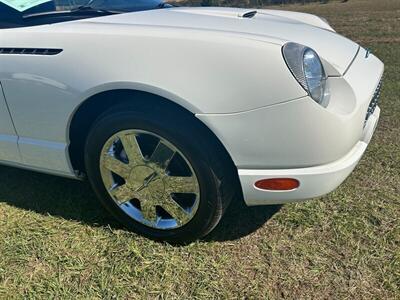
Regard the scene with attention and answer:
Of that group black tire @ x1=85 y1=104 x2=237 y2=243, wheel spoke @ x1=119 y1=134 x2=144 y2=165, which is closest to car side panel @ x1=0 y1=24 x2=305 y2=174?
black tire @ x1=85 y1=104 x2=237 y2=243

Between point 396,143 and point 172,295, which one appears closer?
point 172,295

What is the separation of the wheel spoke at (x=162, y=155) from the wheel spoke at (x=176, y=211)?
21 centimetres

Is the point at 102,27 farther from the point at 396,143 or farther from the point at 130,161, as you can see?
the point at 396,143

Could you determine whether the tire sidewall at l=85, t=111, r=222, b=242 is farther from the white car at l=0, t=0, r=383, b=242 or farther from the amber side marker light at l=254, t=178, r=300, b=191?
the amber side marker light at l=254, t=178, r=300, b=191

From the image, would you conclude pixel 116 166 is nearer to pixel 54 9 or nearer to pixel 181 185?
pixel 181 185

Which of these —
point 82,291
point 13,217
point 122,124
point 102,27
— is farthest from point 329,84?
point 13,217

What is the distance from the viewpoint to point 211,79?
1.85 m

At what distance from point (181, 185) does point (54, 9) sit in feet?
5.04

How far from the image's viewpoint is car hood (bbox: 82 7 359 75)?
2.04 metres

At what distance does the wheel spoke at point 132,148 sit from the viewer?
6.97 feet

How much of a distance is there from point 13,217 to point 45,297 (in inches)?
32.8

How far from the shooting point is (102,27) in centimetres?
214

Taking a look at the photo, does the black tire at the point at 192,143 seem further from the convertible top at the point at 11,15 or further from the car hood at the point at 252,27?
the convertible top at the point at 11,15

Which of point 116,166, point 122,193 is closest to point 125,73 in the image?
point 116,166
